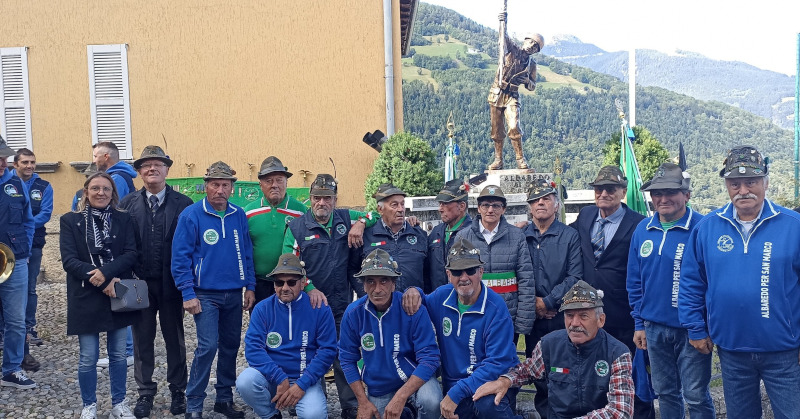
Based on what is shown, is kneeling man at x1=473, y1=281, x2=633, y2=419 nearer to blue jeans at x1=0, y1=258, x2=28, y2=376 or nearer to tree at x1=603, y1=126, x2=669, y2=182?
blue jeans at x1=0, y1=258, x2=28, y2=376

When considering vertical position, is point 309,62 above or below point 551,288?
above

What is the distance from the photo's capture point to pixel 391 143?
1232 centimetres

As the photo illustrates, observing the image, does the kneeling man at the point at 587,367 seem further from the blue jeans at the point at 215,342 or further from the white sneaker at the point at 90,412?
the white sneaker at the point at 90,412

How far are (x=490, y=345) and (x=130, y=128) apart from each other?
9638 millimetres

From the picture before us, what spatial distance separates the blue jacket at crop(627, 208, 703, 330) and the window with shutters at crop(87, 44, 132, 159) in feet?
32.4

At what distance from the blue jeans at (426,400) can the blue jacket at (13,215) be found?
3.75m

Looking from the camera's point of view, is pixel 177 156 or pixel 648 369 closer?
pixel 648 369

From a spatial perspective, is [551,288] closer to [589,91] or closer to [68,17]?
[68,17]

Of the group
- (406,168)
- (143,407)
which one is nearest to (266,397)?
(143,407)

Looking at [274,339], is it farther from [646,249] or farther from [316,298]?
[646,249]

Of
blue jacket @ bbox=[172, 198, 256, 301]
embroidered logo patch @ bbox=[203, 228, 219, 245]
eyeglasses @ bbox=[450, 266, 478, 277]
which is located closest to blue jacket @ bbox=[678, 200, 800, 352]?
eyeglasses @ bbox=[450, 266, 478, 277]

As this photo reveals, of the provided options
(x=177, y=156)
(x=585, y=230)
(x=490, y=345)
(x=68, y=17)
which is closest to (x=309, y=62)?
(x=177, y=156)

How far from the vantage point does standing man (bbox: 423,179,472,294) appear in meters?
6.00

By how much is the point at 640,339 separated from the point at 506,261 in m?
1.09
